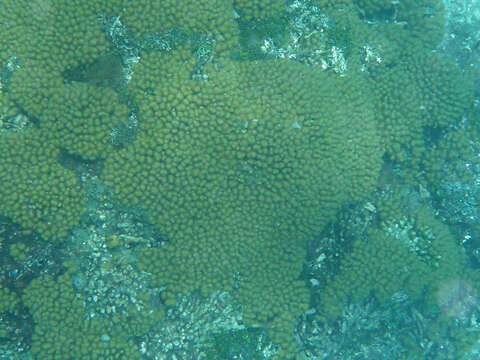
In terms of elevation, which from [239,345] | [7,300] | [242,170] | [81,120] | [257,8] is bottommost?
[239,345]

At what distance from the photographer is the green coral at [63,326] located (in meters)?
4.66

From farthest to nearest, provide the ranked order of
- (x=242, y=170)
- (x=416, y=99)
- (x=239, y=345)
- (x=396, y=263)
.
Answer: (x=416, y=99), (x=396, y=263), (x=239, y=345), (x=242, y=170)

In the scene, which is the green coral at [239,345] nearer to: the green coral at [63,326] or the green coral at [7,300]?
the green coral at [63,326]

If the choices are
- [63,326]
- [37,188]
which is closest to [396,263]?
[63,326]

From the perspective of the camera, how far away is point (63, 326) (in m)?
4.71

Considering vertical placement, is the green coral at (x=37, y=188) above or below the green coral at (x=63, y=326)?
above

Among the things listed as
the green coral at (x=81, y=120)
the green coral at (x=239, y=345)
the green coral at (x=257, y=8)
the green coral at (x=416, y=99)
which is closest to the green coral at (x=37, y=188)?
the green coral at (x=81, y=120)

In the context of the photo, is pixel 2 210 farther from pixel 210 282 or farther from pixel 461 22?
pixel 461 22

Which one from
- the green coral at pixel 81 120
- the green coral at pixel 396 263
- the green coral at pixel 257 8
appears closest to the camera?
the green coral at pixel 81 120

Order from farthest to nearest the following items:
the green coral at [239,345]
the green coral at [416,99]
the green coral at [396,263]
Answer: the green coral at [416,99]
the green coral at [396,263]
the green coral at [239,345]

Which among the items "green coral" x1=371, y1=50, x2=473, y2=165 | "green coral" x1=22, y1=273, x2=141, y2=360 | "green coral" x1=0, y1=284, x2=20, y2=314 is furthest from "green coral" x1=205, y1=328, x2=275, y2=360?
"green coral" x1=371, y1=50, x2=473, y2=165

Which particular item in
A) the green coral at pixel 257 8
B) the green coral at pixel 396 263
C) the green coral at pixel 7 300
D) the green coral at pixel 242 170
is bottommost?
the green coral at pixel 396 263

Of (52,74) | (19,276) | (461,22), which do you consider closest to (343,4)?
(461,22)

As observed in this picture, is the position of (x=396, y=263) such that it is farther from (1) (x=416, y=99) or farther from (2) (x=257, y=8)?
(2) (x=257, y=8)
